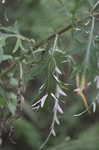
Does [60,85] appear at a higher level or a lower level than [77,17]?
lower

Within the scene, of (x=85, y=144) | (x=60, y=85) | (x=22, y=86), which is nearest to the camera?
(x=60, y=85)

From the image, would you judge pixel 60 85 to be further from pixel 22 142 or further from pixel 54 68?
pixel 22 142

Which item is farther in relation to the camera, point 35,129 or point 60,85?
point 35,129

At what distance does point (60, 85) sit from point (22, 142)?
69.0 inches

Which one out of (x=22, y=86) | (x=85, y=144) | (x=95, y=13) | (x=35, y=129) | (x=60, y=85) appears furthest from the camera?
(x=35, y=129)

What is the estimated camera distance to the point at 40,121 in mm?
2941

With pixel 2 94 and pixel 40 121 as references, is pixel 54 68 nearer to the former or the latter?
pixel 2 94

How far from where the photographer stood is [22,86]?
1392mm

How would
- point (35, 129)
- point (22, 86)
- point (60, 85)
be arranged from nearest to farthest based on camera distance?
point (60, 85) → point (22, 86) → point (35, 129)

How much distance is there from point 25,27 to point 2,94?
1432 mm

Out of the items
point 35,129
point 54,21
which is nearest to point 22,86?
point 54,21

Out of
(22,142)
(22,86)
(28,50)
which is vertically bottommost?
(22,142)

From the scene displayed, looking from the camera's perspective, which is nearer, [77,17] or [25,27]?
[77,17]

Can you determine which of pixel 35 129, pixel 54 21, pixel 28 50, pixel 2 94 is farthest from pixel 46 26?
pixel 2 94
